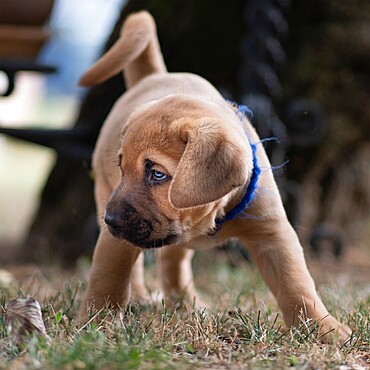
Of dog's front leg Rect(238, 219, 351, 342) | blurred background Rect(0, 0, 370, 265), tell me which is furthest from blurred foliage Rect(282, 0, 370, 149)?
dog's front leg Rect(238, 219, 351, 342)

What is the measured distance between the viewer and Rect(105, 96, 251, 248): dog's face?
8.30 ft

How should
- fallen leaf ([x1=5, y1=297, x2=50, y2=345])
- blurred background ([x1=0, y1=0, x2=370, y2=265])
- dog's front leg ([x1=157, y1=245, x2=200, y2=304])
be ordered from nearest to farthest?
fallen leaf ([x1=5, y1=297, x2=50, y2=345])
dog's front leg ([x1=157, y1=245, x2=200, y2=304])
blurred background ([x1=0, y1=0, x2=370, y2=265])

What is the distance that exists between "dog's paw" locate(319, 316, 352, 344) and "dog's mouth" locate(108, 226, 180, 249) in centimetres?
59

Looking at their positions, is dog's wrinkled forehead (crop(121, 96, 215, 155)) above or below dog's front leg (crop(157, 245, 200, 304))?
above

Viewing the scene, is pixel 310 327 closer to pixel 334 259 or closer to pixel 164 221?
pixel 164 221

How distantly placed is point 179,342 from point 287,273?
61 centimetres

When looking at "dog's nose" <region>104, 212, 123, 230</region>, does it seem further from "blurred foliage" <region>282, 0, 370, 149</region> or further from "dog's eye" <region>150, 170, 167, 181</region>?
"blurred foliage" <region>282, 0, 370, 149</region>

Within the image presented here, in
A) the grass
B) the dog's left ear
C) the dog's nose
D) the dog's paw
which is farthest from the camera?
the dog's paw

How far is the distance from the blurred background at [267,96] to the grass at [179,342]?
1.92 meters

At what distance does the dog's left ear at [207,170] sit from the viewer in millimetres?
2516

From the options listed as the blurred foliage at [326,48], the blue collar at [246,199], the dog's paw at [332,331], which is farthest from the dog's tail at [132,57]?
the blurred foliage at [326,48]

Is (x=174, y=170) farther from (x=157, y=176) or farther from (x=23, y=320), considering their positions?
(x=23, y=320)

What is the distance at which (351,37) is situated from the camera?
5641 mm

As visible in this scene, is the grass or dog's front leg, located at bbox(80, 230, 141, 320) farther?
dog's front leg, located at bbox(80, 230, 141, 320)
